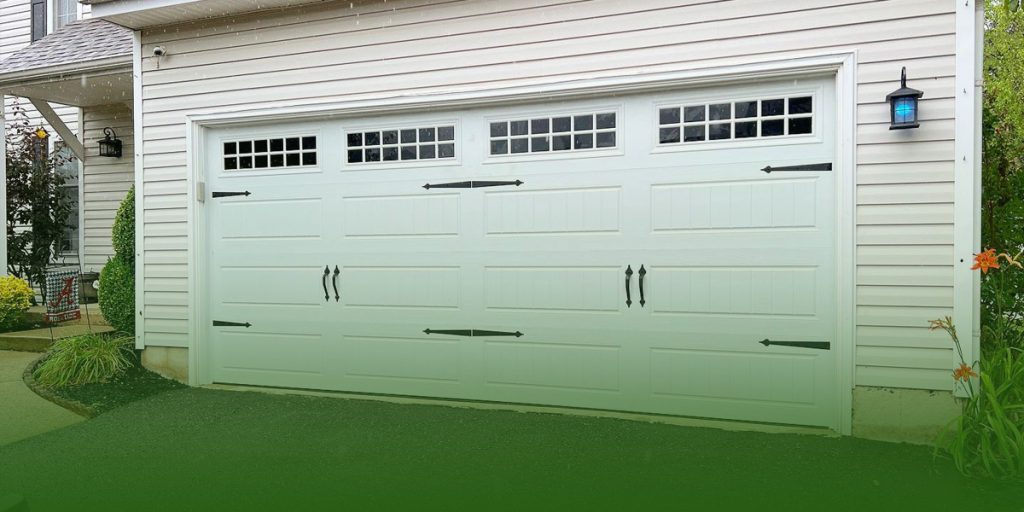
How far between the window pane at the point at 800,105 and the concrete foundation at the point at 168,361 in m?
4.89

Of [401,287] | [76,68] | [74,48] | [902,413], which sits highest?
[74,48]

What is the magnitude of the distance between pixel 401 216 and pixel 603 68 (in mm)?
1805

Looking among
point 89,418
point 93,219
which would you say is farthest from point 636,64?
point 93,219

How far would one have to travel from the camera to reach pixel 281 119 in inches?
234

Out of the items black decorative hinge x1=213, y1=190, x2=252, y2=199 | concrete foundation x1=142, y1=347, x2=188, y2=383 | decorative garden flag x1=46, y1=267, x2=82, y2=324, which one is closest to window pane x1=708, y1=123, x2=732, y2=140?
black decorative hinge x1=213, y1=190, x2=252, y2=199

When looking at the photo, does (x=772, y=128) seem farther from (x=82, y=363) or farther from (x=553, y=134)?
(x=82, y=363)

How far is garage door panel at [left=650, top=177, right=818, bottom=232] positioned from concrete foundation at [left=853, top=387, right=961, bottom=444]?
1.08 m

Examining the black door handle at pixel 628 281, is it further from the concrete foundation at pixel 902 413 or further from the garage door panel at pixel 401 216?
the concrete foundation at pixel 902 413

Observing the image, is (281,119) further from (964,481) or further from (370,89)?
(964,481)

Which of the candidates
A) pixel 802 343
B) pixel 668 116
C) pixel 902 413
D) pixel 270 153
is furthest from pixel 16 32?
pixel 902 413

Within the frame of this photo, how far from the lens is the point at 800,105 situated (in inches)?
184

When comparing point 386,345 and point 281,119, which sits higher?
point 281,119

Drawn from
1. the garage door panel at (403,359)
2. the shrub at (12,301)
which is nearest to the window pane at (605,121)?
the garage door panel at (403,359)

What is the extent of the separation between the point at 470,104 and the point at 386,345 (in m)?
1.87
